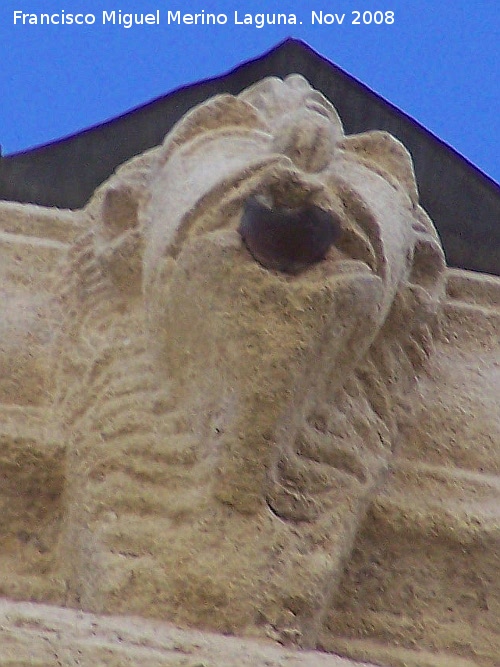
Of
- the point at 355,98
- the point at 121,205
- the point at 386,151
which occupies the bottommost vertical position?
the point at 121,205

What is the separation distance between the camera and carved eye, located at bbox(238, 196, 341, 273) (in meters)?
0.90

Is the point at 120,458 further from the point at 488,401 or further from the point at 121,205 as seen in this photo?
the point at 488,401

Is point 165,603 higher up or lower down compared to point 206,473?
lower down

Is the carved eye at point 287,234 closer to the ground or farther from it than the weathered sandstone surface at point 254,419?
farther from it

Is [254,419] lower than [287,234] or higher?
Result: lower

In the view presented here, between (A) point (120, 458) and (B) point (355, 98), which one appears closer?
(A) point (120, 458)

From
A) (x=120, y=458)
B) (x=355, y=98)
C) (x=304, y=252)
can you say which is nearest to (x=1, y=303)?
(x=120, y=458)

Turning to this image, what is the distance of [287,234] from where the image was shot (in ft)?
2.96

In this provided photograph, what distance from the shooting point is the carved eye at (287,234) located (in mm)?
898

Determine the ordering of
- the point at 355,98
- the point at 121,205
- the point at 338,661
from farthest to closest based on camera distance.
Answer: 1. the point at 355,98
2. the point at 121,205
3. the point at 338,661

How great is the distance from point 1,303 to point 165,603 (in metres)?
0.52

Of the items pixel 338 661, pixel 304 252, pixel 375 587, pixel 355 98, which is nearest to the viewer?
pixel 338 661

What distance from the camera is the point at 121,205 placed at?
1156 millimetres

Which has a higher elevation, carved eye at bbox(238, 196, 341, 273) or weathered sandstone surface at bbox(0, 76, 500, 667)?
carved eye at bbox(238, 196, 341, 273)
